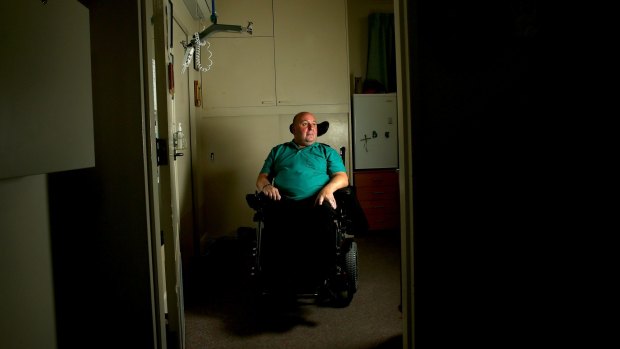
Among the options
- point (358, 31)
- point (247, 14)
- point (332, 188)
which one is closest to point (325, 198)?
point (332, 188)

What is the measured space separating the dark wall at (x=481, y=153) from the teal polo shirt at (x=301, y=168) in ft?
4.61

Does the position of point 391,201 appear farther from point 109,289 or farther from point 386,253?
point 109,289

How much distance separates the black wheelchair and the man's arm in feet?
0.16

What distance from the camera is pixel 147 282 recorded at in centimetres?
100

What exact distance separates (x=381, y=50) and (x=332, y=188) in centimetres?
229

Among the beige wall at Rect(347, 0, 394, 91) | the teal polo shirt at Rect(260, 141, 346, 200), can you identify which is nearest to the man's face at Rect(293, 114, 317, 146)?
the teal polo shirt at Rect(260, 141, 346, 200)

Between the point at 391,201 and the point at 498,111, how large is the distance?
2764 millimetres

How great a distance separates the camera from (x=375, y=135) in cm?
370

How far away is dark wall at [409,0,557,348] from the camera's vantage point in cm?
97

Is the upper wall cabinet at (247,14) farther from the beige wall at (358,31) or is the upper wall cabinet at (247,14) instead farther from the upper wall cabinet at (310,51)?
the beige wall at (358,31)

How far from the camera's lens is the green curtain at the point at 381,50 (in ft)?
13.0

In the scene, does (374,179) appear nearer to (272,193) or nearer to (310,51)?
(310,51)

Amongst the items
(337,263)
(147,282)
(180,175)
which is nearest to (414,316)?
(147,282)

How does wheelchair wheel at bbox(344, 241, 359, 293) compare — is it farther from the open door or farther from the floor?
the open door
